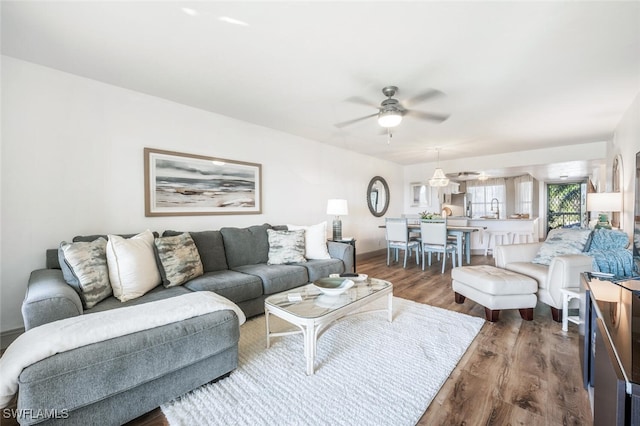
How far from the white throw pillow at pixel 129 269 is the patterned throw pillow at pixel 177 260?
3.7 inches

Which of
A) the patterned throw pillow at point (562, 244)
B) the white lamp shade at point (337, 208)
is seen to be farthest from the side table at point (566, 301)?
the white lamp shade at point (337, 208)

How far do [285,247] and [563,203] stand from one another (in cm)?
1047

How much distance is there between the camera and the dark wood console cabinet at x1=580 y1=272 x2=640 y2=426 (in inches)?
27.0

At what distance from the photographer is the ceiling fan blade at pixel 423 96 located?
2.77 metres

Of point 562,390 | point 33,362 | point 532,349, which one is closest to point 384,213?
point 532,349

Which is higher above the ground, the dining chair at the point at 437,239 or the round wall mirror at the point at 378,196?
the round wall mirror at the point at 378,196

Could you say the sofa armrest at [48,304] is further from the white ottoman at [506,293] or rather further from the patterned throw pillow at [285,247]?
the white ottoman at [506,293]

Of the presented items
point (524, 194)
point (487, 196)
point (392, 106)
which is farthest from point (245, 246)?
point (524, 194)

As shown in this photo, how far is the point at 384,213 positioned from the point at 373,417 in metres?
5.47

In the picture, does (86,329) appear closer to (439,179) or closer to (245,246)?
(245,246)

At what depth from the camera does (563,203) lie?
9.01m

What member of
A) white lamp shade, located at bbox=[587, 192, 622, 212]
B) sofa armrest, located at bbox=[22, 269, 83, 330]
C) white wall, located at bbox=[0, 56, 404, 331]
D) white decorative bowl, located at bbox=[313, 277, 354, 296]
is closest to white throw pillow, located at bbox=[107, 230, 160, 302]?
sofa armrest, located at bbox=[22, 269, 83, 330]

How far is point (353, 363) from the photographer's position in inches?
75.5

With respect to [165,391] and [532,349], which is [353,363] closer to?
[165,391]
